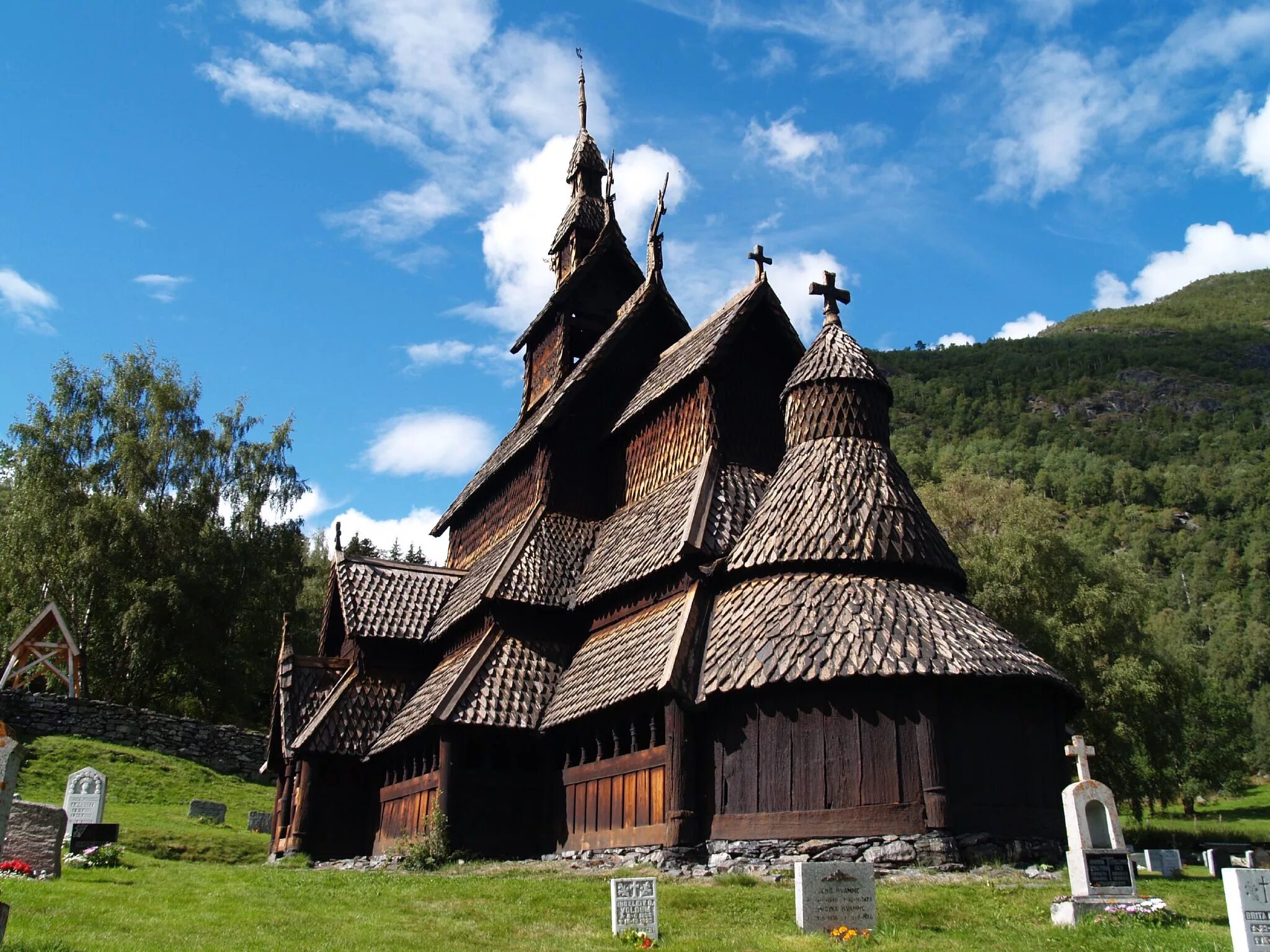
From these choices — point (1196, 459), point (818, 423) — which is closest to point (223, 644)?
point (818, 423)

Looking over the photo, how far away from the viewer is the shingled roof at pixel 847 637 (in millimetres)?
14320

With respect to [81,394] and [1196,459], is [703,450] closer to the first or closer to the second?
[81,394]

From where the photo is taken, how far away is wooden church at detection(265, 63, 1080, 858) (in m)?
14.4

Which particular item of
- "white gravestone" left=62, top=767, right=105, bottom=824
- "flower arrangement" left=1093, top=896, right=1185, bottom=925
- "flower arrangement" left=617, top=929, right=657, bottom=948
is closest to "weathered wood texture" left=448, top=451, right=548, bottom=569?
"white gravestone" left=62, top=767, right=105, bottom=824

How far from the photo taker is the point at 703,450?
66.6 feet

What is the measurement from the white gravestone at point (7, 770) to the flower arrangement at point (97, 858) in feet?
17.4

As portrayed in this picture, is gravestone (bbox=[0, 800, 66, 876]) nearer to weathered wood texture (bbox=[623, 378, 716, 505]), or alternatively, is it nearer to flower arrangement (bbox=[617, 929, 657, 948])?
flower arrangement (bbox=[617, 929, 657, 948])

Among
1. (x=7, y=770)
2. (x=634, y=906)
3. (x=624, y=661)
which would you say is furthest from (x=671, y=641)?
(x=7, y=770)

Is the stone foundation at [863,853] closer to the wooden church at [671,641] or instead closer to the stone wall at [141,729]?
the wooden church at [671,641]

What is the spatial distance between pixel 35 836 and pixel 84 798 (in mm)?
6399

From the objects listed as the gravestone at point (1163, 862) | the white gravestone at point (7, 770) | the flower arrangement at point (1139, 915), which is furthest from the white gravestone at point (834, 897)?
the gravestone at point (1163, 862)

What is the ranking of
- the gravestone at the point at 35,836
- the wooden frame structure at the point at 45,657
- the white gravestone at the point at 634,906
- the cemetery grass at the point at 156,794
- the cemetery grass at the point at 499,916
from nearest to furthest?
the cemetery grass at the point at 499,916, the white gravestone at the point at 634,906, the gravestone at the point at 35,836, the cemetery grass at the point at 156,794, the wooden frame structure at the point at 45,657

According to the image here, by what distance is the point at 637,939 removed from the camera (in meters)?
9.84

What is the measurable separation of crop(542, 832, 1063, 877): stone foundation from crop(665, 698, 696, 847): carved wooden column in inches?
8.4
